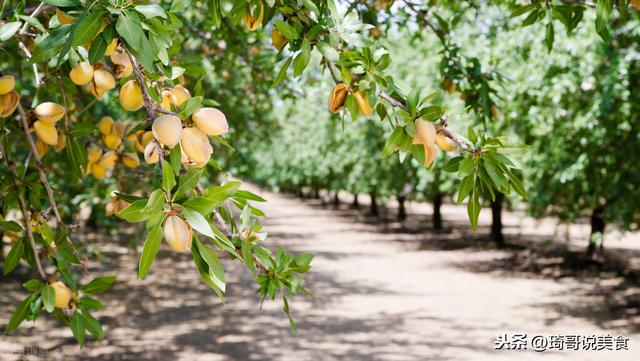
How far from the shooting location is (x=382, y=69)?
1523 mm

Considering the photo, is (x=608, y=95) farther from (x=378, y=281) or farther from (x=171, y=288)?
(x=171, y=288)

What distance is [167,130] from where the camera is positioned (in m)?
1.12

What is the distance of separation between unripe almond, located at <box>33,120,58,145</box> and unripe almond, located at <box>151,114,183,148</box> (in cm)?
88

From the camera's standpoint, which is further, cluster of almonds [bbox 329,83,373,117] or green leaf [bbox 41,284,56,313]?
green leaf [bbox 41,284,56,313]

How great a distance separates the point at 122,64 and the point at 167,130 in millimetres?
449

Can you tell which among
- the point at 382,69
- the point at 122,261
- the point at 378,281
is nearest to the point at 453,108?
the point at 378,281

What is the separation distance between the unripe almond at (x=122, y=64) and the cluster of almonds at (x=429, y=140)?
734 mm

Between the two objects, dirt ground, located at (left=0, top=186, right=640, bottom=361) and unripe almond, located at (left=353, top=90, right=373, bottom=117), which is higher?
unripe almond, located at (left=353, top=90, right=373, bottom=117)

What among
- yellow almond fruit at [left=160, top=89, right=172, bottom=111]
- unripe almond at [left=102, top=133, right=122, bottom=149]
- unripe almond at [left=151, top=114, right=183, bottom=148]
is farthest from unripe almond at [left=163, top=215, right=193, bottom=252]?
unripe almond at [left=102, top=133, right=122, bottom=149]

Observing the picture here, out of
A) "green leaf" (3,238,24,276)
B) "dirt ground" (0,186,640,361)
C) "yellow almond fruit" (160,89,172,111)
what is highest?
"yellow almond fruit" (160,89,172,111)

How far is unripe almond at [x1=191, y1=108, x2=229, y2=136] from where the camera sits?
47.2 inches

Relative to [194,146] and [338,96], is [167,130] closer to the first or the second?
[194,146]

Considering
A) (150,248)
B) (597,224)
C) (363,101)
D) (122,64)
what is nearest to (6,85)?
(122,64)

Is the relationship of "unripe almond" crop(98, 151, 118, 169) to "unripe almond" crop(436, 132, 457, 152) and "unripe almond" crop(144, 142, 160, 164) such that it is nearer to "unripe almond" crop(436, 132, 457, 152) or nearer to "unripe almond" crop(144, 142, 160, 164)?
"unripe almond" crop(144, 142, 160, 164)
